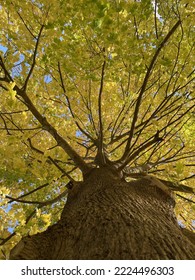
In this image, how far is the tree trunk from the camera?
1.80 meters

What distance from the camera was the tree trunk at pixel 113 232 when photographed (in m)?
1.80

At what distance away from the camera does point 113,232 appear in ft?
6.66

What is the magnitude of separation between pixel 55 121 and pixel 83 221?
7.48 feet

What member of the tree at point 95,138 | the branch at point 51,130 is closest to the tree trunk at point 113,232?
the tree at point 95,138

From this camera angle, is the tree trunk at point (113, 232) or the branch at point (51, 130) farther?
the branch at point (51, 130)

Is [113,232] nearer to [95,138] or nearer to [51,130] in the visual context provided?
[51,130]

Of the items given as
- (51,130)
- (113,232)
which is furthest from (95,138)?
(113,232)

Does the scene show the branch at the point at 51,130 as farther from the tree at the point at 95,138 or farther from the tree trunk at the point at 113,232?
the tree trunk at the point at 113,232

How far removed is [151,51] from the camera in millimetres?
3125

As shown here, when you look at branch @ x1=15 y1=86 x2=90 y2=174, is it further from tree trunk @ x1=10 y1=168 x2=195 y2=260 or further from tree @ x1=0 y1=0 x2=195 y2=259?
tree trunk @ x1=10 y1=168 x2=195 y2=260

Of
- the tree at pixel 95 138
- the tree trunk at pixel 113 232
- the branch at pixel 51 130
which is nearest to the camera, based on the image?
the tree trunk at pixel 113 232

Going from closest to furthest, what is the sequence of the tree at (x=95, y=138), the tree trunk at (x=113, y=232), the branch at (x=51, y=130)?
the tree trunk at (x=113, y=232) < the tree at (x=95, y=138) < the branch at (x=51, y=130)

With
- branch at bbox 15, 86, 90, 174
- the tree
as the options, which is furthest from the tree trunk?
branch at bbox 15, 86, 90, 174
